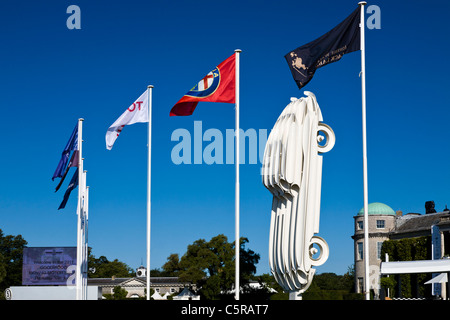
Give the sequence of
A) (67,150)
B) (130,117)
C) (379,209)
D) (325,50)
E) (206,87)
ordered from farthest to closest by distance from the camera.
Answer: (379,209), (67,150), (130,117), (206,87), (325,50)

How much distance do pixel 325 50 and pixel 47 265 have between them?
164 feet

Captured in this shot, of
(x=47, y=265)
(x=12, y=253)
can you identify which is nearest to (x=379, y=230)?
(x=47, y=265)

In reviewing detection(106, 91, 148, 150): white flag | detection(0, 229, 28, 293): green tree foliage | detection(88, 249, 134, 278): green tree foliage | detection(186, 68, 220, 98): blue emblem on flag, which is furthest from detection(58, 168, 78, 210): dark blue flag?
detection(88, 249, 134, 278): green tree foliage

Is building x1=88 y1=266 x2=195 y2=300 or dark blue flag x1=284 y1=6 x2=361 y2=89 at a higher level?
dark blue flag x1=284 y1=6 x2=361 y2=89

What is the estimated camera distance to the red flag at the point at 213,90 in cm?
2528

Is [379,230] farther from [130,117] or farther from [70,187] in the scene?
[130,117]

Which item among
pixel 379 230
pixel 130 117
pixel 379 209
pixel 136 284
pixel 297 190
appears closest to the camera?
pixel 297 190

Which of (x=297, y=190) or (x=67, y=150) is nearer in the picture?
(x=297, y=190)

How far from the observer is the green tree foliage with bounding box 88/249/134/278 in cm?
17350

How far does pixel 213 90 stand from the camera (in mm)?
25422

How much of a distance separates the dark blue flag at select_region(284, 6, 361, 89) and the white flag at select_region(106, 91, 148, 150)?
28.3ft

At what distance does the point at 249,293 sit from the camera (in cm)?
6612

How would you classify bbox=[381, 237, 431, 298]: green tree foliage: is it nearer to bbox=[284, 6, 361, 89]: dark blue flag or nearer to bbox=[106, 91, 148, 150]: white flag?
bbox=[106, 91, 148, 150]: white flag
